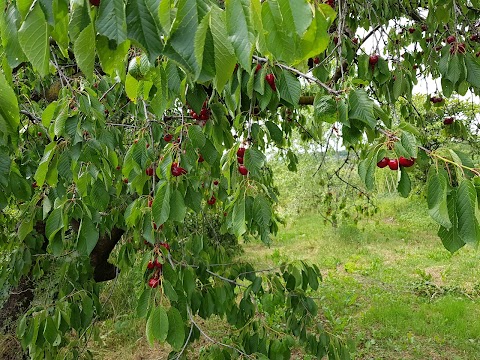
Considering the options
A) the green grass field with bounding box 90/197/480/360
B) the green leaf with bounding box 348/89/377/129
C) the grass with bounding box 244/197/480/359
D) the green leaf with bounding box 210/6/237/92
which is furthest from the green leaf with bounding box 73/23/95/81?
the grass with bounding box 244/197/480/359

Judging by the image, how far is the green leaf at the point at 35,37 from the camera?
22.0 inches

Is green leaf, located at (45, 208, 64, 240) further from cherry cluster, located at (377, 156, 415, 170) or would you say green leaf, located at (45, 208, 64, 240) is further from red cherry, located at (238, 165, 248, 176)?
cherry cluster, located at (377, 156, 415, 170)

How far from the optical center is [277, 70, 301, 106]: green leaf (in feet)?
3.78

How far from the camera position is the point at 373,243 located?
8000 mm

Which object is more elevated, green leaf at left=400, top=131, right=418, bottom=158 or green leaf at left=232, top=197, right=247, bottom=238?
green leaf at left=400, top=131, right=418, bottom=158

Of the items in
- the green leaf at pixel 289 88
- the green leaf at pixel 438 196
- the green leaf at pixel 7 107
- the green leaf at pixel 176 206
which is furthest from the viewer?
the green leaf at pixel 176 206

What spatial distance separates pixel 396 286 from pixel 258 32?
18.7ft

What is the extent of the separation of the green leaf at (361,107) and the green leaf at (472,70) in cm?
94

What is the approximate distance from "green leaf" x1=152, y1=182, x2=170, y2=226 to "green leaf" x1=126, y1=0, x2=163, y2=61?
73cm

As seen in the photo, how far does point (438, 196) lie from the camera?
88 centimetres

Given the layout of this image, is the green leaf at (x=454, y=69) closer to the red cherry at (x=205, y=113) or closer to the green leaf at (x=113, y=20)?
the red cherry at (x=205, y=113)

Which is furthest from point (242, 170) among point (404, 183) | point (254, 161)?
point (404, 183)

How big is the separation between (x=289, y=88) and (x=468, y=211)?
1.80 ft

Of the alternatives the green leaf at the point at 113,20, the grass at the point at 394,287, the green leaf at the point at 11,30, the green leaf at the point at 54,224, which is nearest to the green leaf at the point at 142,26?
the green leaf at the point at 113,20
